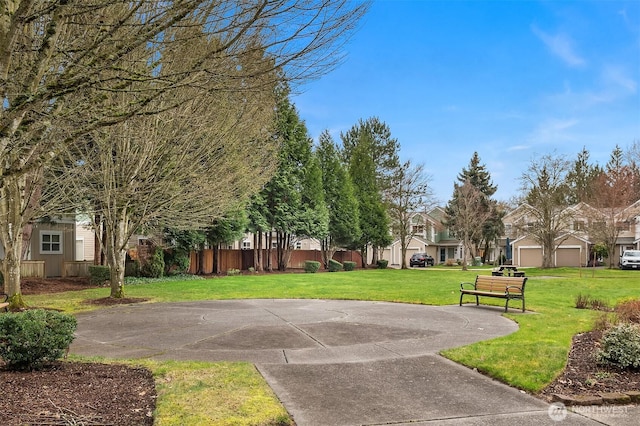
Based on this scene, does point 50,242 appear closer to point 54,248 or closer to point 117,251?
point 54,248

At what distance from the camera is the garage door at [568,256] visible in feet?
164

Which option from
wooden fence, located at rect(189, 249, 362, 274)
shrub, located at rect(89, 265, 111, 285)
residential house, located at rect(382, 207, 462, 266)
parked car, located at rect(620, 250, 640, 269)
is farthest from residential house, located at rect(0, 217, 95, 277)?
residential house, located at rect(382, 207, 462, 266)

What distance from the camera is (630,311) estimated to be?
872cm

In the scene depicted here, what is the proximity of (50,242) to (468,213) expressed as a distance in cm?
3410

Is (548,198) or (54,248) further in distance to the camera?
(548,198)

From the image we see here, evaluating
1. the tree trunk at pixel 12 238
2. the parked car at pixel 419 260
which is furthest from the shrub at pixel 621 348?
the parked car at pixel 419 260

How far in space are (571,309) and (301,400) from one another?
1032 cm

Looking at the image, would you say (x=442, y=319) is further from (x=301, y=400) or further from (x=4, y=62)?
(x=4, y=62)

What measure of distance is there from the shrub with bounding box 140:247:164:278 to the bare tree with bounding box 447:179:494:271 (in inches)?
1015

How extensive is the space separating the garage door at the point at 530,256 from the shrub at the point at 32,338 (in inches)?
2140

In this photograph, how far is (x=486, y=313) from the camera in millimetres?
11531

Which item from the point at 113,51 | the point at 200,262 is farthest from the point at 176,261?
the point at 113,51

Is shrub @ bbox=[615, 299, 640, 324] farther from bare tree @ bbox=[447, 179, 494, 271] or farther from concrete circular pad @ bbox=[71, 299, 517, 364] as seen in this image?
bare tree @ bbox=[447, 179, 494, 271]

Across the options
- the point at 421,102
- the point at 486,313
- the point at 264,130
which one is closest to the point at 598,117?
the point at 421,102
